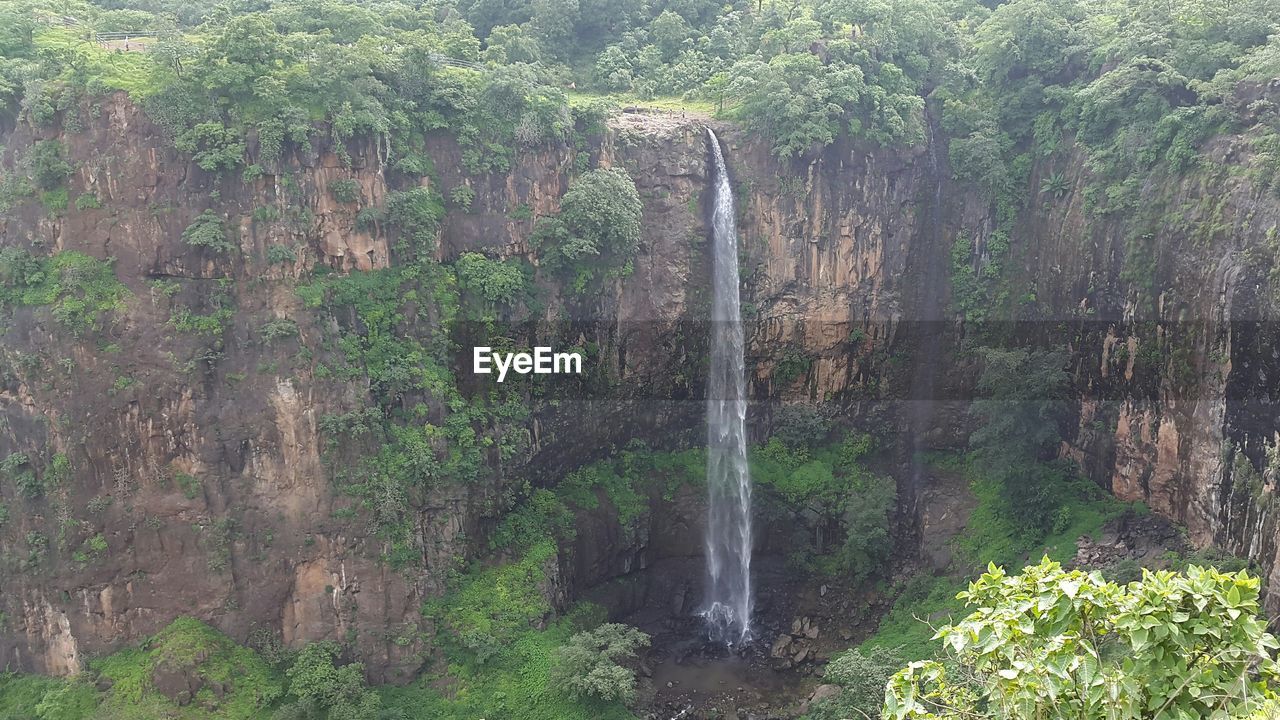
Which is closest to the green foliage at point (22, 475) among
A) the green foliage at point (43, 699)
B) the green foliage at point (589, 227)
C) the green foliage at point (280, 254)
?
the green foliage at point (43, 699)

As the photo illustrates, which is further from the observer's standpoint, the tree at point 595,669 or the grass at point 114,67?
the grass at point 114,67

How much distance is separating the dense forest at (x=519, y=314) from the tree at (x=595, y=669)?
0.10 m

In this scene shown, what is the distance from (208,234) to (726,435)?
13384mm

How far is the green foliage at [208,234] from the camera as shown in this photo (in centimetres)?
1770

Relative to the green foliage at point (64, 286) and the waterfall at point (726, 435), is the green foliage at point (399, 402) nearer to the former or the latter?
the green foliage at point (64, 286)

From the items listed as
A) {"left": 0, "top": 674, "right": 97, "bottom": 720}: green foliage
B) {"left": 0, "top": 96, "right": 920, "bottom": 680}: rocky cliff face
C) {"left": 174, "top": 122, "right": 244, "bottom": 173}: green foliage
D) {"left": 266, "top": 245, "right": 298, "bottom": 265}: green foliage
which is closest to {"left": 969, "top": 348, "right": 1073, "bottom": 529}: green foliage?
{"left": 0, "top": 96, "right": 920, "bottom": 680}: rocky cliff face

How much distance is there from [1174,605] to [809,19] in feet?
74.7

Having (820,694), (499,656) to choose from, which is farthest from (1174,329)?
(499,656)

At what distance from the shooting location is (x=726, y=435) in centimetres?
2417

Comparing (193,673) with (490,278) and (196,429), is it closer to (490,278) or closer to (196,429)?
(196,429)

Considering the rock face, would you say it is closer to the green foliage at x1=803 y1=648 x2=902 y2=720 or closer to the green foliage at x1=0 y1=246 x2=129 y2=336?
the green foliage at x1=0 y1=246 x2=129 y2=336

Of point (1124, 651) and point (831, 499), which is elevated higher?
point (1124, 651)

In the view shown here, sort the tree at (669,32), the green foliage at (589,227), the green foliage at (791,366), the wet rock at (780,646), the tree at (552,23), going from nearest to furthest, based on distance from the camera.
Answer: the wet rock at (780,646), the green foliage at (589,227), the green foliage at (791,366), the tree at (552,23), the tree at (669,32)

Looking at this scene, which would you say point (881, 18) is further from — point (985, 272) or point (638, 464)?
point (638, 464)
